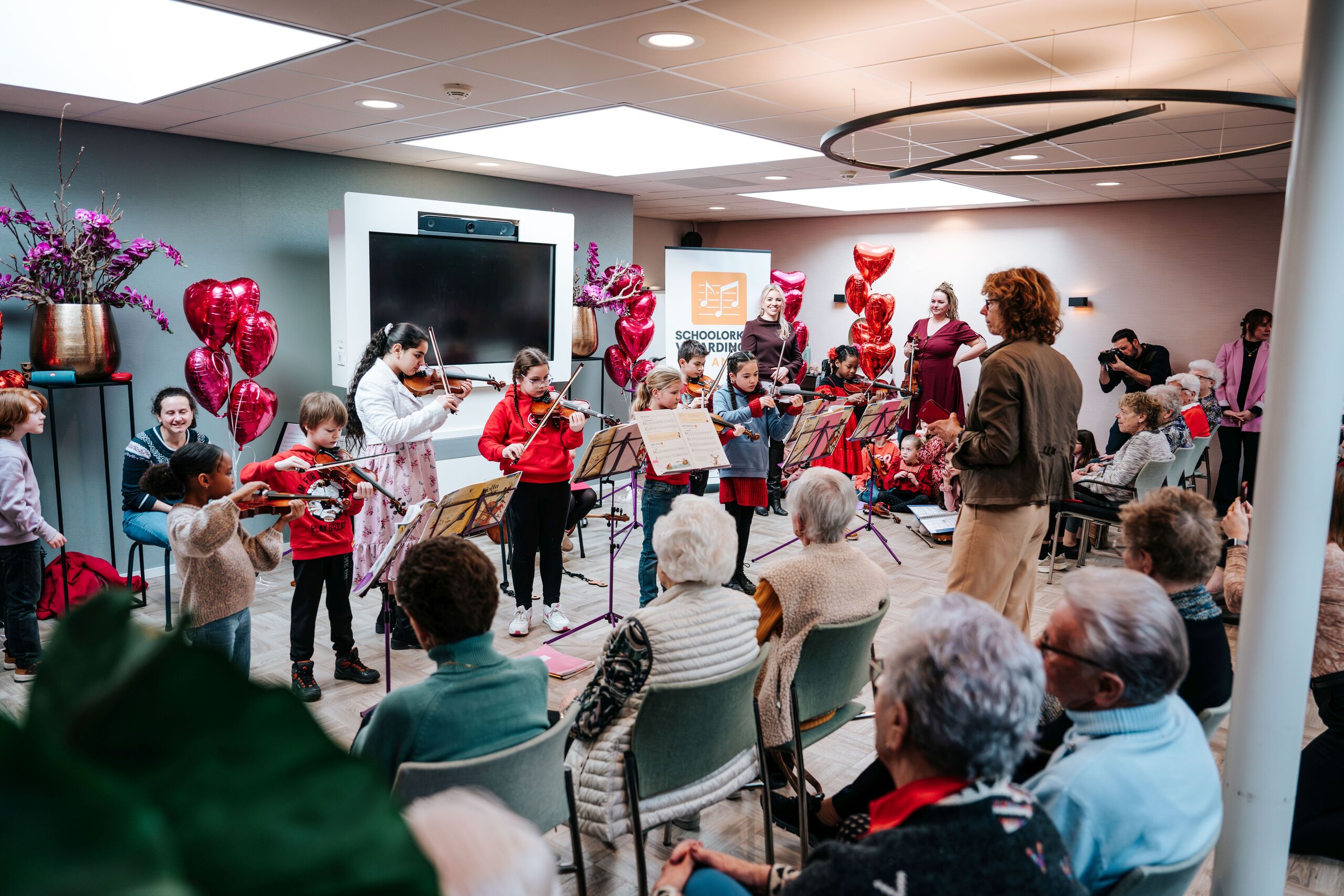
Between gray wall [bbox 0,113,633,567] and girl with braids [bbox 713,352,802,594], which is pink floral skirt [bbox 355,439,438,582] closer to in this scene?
girl with braids [bbox 713,352,802,594]

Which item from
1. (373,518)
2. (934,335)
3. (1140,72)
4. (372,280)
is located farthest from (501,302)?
(1140,72)

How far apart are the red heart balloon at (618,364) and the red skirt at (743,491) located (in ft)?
10.4

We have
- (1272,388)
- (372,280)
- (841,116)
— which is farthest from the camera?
(372,280)

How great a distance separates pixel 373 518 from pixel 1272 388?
3.69m

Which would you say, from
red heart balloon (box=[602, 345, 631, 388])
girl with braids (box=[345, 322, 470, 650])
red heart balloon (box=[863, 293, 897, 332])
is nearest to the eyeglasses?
girl with braids (box=[345, 322, 470, 650])

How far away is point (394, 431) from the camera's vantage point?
4.19 meters

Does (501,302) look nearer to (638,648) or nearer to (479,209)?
(479,209)

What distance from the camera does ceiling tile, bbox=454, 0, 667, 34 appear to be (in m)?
3.12

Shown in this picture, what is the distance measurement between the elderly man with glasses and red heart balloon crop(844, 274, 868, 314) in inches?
307

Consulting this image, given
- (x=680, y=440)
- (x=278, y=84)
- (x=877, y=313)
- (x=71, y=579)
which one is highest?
(x=278, y=84)

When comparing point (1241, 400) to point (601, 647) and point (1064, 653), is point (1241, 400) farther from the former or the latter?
point (1064, 653)

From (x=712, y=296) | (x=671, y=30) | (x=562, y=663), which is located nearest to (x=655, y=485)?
(x=562, y=663)

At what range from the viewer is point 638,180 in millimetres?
7566

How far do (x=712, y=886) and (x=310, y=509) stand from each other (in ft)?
8.40
